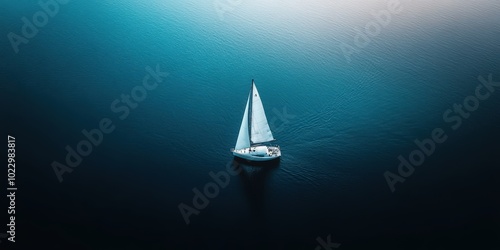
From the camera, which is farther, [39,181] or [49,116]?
[49,116]

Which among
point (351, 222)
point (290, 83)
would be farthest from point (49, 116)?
point (351, 222)

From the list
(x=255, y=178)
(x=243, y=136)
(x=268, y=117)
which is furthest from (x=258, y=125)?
(x=255, y=178)

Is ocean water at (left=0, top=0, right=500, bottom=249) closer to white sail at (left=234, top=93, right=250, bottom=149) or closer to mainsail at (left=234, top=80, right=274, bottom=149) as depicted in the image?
white sail at (left=234, top=93, right=250, bottom=149)

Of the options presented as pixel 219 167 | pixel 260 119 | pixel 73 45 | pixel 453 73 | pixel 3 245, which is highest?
pixel 73 45

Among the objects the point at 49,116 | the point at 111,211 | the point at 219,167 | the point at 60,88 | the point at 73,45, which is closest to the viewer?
the point at 111,211

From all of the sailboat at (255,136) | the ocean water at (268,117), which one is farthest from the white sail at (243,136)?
the ocean water at (268,117)

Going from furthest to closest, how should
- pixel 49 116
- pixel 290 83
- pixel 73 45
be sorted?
pixel 73 45 → pixel 290 83 → pixel 49 116

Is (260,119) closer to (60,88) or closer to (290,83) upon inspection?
(290,83)
